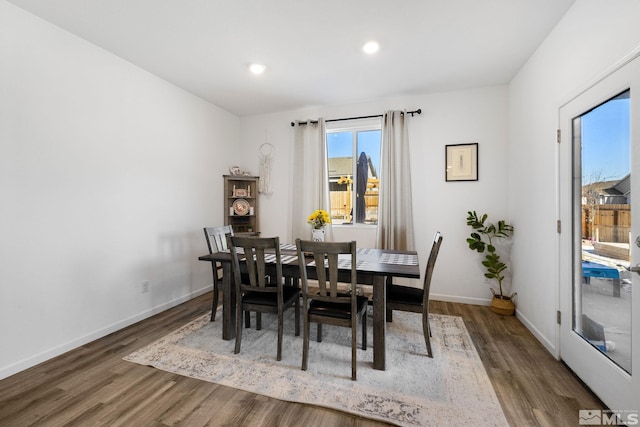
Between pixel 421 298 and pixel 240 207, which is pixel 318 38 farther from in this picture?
pixel 240 207

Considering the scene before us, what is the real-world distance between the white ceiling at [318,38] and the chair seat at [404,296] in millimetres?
2248

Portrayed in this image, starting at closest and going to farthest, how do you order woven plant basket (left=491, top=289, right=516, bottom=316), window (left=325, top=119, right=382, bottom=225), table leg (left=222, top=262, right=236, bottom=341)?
table leg (left=222, top=262, right=236, bottom=341) < woven plant basket (left=491, top=289, right=516, bottom=316) < window (left=325, top=119, right=382, bottom=225)

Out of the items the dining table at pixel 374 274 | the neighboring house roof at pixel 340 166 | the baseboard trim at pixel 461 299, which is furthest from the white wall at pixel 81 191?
the baseboard trim at pixel 461 299

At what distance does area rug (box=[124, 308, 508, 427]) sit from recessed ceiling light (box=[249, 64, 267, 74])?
9.01 ft

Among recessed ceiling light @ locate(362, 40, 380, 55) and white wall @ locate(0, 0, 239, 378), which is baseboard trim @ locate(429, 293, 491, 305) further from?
white wall @ locate(0, 0, 239, 378)

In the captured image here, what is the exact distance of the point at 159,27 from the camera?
222cm

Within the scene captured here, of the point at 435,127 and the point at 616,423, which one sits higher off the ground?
the point at 435,127

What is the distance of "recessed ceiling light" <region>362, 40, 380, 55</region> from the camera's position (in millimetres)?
2424

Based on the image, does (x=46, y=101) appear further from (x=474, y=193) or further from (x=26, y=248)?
(x=474, y=193)

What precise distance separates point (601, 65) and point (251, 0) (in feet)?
7.66

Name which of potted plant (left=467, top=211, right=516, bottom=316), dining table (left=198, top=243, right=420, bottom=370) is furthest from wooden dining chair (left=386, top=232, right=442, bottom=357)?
potted plant (left=467, top=211, right=516, bottom=316)

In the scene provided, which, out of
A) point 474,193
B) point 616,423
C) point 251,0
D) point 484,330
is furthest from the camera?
point 474,193

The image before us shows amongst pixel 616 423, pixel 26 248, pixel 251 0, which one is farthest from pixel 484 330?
pixel 26 248

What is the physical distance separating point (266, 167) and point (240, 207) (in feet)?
2.51
